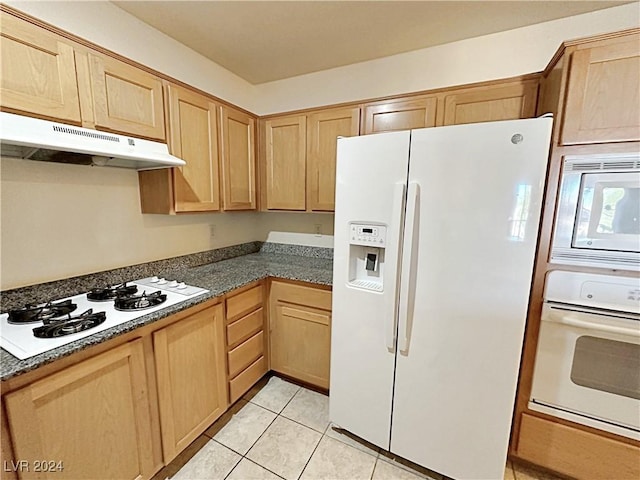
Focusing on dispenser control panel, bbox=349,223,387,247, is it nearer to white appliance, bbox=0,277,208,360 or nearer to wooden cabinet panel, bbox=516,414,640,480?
white appliance, bbox=0,277,208,360

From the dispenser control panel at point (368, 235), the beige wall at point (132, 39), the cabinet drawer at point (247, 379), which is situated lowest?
the cabinet drawer at point (247, 379)

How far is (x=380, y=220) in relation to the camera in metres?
1.33

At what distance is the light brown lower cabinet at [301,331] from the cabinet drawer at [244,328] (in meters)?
0.10

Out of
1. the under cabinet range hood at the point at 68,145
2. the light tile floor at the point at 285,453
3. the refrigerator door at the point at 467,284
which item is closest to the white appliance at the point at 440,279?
the refrigerator door at the point at 467,284

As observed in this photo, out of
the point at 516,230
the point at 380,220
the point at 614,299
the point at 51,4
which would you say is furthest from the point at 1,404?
the point at 614,299

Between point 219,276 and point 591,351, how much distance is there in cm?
202

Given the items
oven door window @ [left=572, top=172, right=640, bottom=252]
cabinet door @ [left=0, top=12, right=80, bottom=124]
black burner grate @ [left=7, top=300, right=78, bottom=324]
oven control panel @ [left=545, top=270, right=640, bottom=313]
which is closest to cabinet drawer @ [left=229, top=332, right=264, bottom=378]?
black burner grate @ [left=7, top=300, right=78, bottom=324]

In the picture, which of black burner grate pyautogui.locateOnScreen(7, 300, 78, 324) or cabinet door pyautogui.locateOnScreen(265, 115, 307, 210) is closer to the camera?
black burner grate pyautogui.locateOnScreen(7, 300, 78, 324)

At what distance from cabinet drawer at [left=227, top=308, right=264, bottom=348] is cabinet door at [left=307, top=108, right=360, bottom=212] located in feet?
2.99

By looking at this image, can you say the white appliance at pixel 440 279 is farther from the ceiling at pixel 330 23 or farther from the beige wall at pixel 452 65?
the beige wall at pixel 452 65

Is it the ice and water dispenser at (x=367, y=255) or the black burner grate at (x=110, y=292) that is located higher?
the ice and water dispenser at (x=367, y=255)

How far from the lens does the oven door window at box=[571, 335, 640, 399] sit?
3.74ft

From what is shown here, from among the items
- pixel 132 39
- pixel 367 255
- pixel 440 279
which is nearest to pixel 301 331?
pixel 367 255

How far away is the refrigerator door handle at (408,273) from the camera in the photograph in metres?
1.22
